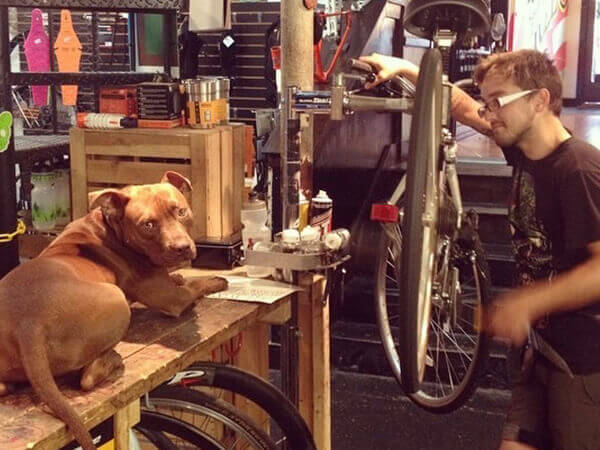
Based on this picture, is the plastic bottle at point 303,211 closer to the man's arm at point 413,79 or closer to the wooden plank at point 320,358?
the wooden plank at point 320,358

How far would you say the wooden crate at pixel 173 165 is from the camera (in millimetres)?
2469

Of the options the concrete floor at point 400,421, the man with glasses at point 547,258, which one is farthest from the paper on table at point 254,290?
the concrete floor at point 400,421

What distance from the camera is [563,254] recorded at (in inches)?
87.0

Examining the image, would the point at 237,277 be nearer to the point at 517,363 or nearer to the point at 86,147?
the point at 86,147

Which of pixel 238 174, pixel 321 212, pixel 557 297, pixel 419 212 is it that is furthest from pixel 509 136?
pixel 238 174

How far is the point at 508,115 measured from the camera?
7.50ft

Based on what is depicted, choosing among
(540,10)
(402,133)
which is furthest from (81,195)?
(540,10)

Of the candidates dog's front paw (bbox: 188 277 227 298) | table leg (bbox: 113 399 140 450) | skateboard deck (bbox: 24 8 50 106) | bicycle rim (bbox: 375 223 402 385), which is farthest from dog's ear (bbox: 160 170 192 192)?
skateboard deck (bbox: 24 8 50 106)

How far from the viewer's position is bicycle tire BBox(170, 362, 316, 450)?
2102mm

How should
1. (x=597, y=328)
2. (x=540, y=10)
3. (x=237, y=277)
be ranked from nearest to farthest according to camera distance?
1. (x=597, y=328)
2. (x=237, y=277)
3. (x=540, y=10)

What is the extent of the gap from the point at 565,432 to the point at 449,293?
1.60ft

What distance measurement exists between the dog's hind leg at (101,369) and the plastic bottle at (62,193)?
3.42ft

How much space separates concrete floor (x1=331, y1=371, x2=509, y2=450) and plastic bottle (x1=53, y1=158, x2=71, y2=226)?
1.58 metres

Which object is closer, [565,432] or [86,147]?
[565,432]
